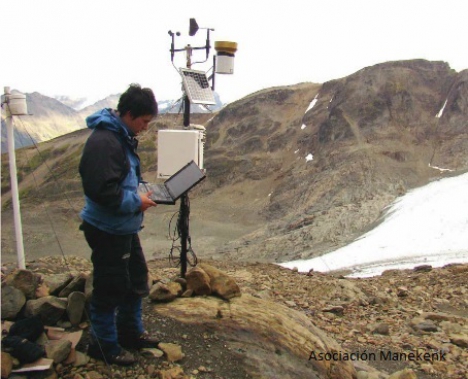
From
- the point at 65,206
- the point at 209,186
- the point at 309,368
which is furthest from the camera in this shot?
the point at 209,186

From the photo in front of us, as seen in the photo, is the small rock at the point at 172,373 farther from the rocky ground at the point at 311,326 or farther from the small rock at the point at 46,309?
→ the small rock at the point at 46,309

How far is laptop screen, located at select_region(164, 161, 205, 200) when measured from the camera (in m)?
5.07

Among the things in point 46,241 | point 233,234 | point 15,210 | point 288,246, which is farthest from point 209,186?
point 15,210

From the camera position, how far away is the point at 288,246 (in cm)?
2462

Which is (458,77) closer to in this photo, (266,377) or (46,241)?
(46,241)

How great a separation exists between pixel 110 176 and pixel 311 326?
341 centimetres

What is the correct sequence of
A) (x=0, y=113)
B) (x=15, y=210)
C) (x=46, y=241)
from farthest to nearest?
(x=46, y=241) < (x=15, y=210) < (x=0, y=113)

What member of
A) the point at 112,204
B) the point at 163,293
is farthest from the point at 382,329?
the point at 112,204

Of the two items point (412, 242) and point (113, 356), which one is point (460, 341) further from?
point (412, 242)

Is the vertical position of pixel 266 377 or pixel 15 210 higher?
pixel 15 210

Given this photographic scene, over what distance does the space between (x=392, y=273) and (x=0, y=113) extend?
11630mm

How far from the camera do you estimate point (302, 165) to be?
41.2 m

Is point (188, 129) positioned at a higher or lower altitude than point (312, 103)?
lower

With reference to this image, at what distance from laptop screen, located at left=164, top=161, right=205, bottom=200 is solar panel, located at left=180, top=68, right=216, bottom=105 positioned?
8.26ft
